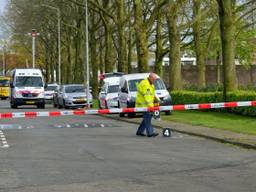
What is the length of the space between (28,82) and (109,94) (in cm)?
1182

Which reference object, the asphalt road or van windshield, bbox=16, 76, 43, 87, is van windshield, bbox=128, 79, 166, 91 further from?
van windshield, bbox=16, 76, 43, 87

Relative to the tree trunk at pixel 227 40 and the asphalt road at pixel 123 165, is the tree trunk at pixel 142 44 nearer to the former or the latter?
the tree trunk at pixel 227 40

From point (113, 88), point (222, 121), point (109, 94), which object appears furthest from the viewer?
point (113, 88)

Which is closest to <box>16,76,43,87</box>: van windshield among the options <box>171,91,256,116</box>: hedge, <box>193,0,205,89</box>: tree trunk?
<box>193,0,205,89</box>: tree trunk

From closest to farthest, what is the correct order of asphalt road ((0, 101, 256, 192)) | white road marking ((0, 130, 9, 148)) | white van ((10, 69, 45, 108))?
asphalt road ((0, 101, 256, 192)), white road marking ((0, 130, 9, 148)), white van ((10, 69, 45, 108))

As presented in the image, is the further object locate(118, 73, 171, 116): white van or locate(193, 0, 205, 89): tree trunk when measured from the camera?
locate(193, 0, 205, 89): tree trunk

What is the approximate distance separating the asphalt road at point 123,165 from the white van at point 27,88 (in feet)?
84.9

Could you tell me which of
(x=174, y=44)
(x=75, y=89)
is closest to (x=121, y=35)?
(x=75, y=89)

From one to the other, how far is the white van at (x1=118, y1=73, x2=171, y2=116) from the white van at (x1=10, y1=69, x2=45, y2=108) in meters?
14.6

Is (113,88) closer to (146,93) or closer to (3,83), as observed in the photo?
(146,93)

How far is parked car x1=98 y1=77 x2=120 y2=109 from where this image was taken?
34.0 m

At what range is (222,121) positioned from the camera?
78.0 feet

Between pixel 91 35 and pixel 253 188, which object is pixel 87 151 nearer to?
pixel 253 188

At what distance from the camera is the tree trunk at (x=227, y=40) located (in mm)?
27875
